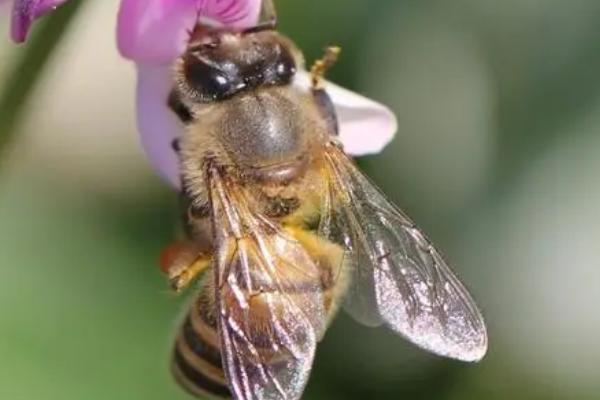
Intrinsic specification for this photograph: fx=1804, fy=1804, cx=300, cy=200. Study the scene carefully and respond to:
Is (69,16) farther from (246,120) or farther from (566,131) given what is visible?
(566,131)

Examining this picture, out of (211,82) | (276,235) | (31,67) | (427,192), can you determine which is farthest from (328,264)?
(427,192)

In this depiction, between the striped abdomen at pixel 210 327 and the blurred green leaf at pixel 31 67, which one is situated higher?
the blurred green leaf at pixel 31 67

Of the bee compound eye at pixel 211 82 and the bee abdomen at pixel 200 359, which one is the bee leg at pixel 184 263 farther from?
the bee compound eye at pixel 211 82

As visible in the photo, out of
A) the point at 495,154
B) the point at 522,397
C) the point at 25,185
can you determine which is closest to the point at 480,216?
the point at 495,154

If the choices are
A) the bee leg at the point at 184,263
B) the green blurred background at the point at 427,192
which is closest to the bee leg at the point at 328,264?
the bee leg at the point at 184,263

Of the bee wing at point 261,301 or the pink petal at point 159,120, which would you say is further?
the pink petal at point 159,120

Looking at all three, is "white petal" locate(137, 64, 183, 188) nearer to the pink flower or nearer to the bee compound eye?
the pink flower
